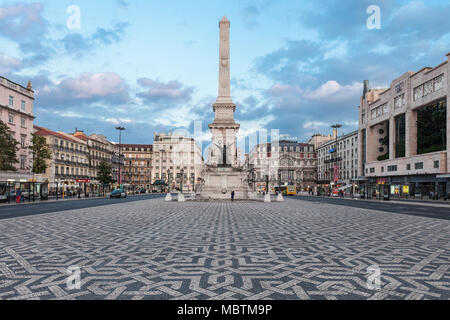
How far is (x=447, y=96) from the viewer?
45.8 m

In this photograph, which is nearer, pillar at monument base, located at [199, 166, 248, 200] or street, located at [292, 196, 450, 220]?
street, located at [292, 196, 450, 220]

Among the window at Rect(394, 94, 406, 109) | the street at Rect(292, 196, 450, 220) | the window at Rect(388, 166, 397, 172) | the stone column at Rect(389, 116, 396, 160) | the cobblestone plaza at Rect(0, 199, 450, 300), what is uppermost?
the window at Rect(394, 94, 406, 109)

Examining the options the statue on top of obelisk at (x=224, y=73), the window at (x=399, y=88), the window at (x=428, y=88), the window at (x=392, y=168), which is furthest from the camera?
the window at (x=392, y=168)

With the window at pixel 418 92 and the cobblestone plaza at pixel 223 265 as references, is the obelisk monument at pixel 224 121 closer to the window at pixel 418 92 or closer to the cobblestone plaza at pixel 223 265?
the window at pixel 418 92

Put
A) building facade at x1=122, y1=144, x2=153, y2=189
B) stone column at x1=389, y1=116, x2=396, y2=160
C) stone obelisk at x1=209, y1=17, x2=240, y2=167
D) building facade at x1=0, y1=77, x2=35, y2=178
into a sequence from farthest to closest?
building facade at x1=122, y1=144, x2=153, y2=189, stone column at x1=389, y1=116, x2=396, y2=160, stone obelisk at x1=209, y1=17, x2=240, y2=167, building facade at x1=0, y1=77, x2=35, y2=178

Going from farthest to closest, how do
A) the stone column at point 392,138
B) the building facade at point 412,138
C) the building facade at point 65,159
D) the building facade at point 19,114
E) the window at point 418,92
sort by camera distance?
the building facade at point 65,159 → the stone column at point 392,138 → the window at point 418,92 → the building facade at point 412,138 → the building facade at point 19,114

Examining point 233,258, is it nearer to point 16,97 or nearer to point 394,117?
point 16,97

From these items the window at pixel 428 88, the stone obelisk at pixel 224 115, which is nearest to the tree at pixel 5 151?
the stone obelisk at pixel 224 115

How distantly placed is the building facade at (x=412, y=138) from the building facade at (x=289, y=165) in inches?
2329

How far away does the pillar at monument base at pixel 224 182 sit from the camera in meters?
40.9

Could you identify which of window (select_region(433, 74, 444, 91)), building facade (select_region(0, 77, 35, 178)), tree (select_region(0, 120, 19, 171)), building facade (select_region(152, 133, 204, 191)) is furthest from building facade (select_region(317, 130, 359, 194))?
tree (select_region(0, 120, 19, 171))

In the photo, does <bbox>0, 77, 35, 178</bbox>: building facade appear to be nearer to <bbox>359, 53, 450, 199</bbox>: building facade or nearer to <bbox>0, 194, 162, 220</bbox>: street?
<bbox>0, 194, 162, 220</bbox>: street

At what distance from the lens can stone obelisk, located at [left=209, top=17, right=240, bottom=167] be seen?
48.7 meters

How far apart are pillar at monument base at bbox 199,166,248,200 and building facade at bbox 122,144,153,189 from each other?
299 feet
